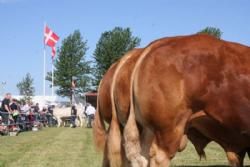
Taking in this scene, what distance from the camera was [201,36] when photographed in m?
4.97

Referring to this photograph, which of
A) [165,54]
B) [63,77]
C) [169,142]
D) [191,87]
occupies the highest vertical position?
[63,77]

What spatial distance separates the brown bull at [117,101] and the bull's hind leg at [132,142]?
0.35 meters

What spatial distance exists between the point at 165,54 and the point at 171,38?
1.36 ft

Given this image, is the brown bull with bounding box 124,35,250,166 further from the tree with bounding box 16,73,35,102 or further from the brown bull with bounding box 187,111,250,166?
the tree with bounding box 16,73,35,102

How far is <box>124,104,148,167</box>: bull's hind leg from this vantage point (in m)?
4.90

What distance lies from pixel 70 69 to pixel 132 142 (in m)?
50.7

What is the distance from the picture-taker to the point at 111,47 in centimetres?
5881

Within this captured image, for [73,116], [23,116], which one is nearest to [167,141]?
[23,116]

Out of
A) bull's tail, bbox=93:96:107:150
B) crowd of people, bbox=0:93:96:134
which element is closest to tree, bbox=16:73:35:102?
crowd of people, bbox=0:93:96:134

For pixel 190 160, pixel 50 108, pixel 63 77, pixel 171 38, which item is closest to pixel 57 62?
pixel 63 77

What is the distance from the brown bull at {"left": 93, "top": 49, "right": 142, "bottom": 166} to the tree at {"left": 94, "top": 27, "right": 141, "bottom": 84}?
162ft

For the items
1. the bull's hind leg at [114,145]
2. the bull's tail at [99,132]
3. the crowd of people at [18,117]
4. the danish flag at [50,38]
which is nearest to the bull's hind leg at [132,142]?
the bull's hind leg at [114,145]

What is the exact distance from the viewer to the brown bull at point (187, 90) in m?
4.56

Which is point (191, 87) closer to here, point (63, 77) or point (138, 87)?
point (138, 87)
